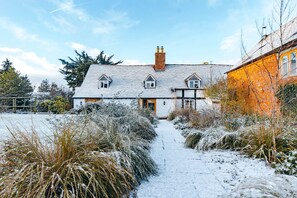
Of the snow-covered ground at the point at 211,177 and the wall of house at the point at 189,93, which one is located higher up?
the wall of house at the point at 189,93

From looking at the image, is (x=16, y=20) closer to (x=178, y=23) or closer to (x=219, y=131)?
(x=178, y=23)

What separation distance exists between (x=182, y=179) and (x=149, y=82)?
18166 mm

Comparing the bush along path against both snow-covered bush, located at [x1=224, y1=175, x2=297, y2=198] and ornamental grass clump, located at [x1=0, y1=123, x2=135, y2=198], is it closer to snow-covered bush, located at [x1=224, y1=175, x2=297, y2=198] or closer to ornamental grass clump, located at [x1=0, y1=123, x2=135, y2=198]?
snow-covered bush, located at [x1=224, y1=175, x2=297, y2=198]

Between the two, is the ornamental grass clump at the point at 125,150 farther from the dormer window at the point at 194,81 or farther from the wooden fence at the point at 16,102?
the dormer window at the point at 194,81

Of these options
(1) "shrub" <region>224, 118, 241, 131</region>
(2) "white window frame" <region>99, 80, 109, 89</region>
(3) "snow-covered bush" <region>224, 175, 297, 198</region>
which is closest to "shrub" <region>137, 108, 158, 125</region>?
(1) "shrub" <region>224, 118, 241, 131</region>

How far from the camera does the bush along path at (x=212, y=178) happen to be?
2137 millimetres

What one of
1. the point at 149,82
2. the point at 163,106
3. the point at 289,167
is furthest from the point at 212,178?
the point at 149,82

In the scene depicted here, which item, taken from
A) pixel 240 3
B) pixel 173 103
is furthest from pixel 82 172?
pixel 173 103

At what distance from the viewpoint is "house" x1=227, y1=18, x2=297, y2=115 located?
8.61 m

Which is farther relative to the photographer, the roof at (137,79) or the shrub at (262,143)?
the roof at (137,79)

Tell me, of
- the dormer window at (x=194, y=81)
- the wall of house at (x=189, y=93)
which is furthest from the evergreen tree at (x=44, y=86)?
the dormer window at (x=194, y=81)

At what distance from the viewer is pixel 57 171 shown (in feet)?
7.16

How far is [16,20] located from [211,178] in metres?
10.0

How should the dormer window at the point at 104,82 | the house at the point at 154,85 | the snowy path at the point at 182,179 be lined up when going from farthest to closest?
the dormer window at the point at 104,82 → the house at the point at 154,85 → the snowy path at the point at 182,179
